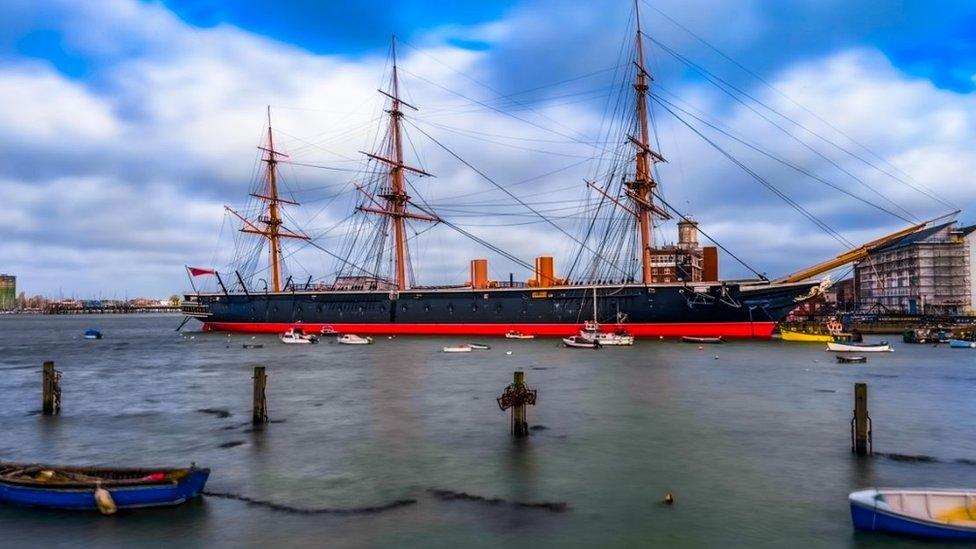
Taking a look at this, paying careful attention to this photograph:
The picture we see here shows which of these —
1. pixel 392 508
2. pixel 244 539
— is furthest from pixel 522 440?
pixel 244 539

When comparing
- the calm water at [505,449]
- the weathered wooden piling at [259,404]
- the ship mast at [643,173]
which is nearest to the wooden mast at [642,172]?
the ship mast at [643,173]

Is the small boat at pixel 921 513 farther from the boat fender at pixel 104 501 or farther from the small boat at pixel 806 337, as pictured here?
the small boat at pixel 806 337

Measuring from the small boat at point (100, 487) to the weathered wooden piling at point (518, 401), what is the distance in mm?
Result: 9615

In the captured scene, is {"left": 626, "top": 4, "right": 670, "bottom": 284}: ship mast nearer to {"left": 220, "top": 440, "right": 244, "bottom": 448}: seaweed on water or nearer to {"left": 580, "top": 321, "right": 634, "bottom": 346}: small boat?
{"left": 580, "top": 321, "right": 634, "bottom": 346}: small boat

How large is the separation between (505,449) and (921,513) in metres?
11.3

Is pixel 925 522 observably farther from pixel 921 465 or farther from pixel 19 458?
pixel 19 458

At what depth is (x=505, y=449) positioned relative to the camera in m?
21.1

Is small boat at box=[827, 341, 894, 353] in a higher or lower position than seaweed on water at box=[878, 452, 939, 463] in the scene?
higher

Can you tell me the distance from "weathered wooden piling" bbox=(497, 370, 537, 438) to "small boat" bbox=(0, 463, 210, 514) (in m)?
9.61

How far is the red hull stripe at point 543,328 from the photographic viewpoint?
2665 inches

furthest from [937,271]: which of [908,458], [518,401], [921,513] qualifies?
[921,513]

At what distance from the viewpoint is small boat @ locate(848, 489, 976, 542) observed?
41.3 feet

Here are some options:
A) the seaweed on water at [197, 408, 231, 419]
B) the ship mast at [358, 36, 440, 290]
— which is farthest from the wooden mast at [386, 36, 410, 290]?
the seaweed on water at [197, 408, 231, 419]

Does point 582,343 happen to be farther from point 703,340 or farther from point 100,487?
point 100,487
